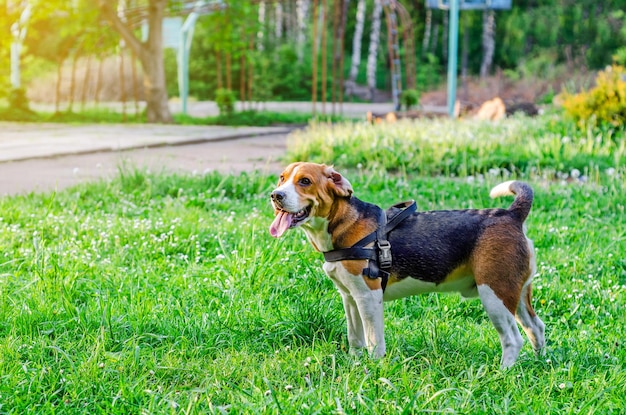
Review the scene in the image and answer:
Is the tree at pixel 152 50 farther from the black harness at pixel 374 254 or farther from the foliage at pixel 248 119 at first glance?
the black harness at pixel 374 254

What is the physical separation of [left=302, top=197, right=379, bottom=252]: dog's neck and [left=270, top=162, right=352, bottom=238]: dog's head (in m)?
Result: 0.05

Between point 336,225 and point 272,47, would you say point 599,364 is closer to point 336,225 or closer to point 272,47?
point 336,225

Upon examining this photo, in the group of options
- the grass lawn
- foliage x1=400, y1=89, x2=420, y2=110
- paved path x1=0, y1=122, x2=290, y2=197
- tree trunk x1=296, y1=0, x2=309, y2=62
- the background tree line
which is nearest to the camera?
the grass lawn

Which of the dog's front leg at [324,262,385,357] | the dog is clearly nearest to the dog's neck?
the dog

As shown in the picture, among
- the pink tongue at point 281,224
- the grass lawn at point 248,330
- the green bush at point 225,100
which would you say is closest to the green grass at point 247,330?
the grass lawn at point 248,330

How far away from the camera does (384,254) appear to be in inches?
149

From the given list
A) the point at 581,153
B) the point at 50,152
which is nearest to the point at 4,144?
the point at 50,152

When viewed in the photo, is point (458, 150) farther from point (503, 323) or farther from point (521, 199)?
point (503, 323)

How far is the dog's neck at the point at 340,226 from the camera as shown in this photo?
3809 millimetres

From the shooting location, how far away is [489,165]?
32.4 ft

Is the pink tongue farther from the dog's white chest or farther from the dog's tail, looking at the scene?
the dog's tail

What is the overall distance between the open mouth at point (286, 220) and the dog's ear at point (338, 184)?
169mm

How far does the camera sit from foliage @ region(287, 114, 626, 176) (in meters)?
9.82

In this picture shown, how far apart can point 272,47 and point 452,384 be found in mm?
33004
